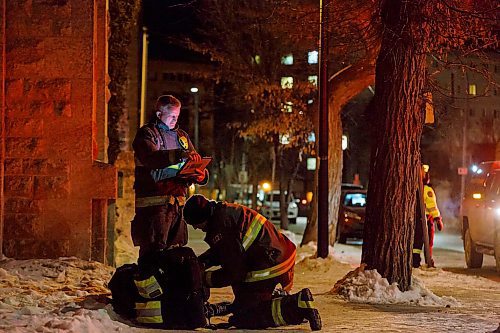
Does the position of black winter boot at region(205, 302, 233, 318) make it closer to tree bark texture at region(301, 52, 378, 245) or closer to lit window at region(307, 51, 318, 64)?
tree bark texture at region(301, 52, 378, 245)

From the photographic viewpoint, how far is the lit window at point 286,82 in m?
24.6

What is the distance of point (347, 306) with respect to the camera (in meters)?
9.00

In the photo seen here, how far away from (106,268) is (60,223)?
2.93 feet

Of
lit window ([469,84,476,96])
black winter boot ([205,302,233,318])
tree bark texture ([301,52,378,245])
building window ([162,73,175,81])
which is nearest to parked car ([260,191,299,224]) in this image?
tree bark texture ([301,52,378,245])

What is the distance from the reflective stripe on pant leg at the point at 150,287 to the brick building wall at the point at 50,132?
3.49m

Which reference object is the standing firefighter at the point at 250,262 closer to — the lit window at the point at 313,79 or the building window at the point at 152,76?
the lit window at the point at 313,79

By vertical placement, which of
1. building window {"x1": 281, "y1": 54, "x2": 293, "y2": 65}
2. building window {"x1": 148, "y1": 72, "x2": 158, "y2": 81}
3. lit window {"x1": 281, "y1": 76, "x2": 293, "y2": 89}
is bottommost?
lit window {"x1": 281, "y1": 76, "x2": 293, "y2": 89}

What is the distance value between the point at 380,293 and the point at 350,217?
13.8 metres

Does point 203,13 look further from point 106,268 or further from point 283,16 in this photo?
point 106,268

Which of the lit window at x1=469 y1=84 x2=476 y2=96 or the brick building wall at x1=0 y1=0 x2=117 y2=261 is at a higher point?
the lit window at x1=469 y1=84 x2=476 y2=96

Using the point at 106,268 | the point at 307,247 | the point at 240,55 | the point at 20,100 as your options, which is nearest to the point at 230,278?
the point at 106,268

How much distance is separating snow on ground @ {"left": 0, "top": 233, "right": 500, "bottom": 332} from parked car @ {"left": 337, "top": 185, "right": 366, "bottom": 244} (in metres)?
11.2

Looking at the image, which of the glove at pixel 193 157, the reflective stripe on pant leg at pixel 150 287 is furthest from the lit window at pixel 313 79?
the reflective stripe on pant leg at pixel 150 287

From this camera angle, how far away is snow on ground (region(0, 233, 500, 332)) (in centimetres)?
660
